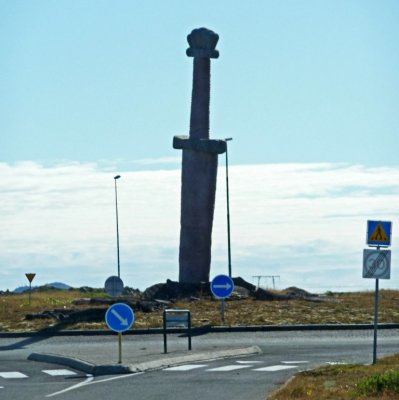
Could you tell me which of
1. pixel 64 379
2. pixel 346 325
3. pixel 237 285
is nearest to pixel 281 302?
pixel 237 285

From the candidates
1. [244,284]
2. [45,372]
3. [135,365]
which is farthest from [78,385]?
[244,284]

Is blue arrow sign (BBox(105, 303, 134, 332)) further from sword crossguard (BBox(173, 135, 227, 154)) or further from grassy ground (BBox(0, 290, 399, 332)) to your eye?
sword crossguard (BBox(173, 135, 227, 154))

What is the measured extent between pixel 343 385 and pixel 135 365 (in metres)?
5.94

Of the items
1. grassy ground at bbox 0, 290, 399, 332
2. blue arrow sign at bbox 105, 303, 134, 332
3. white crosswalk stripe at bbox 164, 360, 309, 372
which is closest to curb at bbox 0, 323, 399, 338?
grassy ground at bbox 0, 290, 399, 332

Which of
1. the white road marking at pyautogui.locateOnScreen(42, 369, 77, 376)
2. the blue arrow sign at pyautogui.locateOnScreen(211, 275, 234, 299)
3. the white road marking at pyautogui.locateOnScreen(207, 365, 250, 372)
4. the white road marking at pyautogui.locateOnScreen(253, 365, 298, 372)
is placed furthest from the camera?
the blue arrow sign at pyautogui.locateOnScreen(211, 275, 234, 299)

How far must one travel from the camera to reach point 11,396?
751 inches

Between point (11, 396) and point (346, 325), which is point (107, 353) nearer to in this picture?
point (11, 396)

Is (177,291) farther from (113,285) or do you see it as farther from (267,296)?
(113,285)

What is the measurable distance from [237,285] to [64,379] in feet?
90.7

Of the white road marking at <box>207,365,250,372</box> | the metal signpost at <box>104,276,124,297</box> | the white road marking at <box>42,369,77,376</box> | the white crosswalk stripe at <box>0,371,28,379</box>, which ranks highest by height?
the metal signpost at <box>104,276,124,297</box>

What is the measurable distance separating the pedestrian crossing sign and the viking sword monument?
23065 millimetres

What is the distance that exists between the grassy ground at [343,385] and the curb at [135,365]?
12.1ft

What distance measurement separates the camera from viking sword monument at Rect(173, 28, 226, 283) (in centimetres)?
4697

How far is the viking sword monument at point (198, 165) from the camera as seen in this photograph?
46969mm
